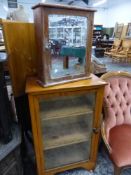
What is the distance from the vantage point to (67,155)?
1502 mm

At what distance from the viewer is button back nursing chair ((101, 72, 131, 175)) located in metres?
1.39

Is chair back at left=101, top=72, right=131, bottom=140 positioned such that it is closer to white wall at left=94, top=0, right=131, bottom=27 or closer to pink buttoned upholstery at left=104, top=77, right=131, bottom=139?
pink buttoned upholstery at left=104, top=77, right=131, bottom=139

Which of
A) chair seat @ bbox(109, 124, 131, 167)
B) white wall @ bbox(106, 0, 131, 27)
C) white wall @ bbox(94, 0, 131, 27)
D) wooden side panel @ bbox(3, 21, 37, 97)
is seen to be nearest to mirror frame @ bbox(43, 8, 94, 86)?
wooden side panel @ bbox(3, 21, 37, 97)

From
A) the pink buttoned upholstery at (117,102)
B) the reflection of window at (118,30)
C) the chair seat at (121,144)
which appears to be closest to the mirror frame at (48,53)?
the pink buttoned upholstery at (117,102)

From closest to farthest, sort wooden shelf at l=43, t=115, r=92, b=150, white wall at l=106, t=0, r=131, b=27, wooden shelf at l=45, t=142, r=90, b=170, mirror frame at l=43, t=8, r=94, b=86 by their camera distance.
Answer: mirror frame at l=43, t=8, r=94, b=86
wooden shelf at l=43, t=115, r=92, b=150
wooden shelf at l=45, t=142, r=90, b=170
white wall at l=106, t=0, r=131, b=27

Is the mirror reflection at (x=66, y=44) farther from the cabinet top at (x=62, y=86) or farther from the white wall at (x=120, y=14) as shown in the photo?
the white wall at (x=120, y=14)

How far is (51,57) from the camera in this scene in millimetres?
1019

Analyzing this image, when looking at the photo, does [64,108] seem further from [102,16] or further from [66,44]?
[102,16]

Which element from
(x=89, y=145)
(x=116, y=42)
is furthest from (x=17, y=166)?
(x=116, y=42)

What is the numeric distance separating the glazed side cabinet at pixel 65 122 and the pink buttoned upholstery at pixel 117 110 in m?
0.18

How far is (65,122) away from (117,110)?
54 centimetres

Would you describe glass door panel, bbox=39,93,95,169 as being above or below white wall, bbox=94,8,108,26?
below

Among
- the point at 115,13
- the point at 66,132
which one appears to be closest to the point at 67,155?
the point at 66,132

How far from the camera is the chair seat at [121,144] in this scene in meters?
1.20
